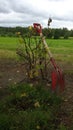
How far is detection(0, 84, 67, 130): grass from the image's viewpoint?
5699 mm

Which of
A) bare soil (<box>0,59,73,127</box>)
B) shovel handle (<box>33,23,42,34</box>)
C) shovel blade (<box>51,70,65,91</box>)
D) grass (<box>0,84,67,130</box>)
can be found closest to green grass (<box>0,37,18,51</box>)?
bare soil (<box>0,59,73,127</box>)

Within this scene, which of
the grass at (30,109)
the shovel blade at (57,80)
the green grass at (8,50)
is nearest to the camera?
the grass at (30,109)

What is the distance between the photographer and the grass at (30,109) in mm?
5699

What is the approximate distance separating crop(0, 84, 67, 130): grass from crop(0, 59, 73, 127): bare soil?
0.44 ft

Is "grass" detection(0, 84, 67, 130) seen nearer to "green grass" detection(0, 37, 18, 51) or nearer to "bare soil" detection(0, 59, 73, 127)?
"bare soil" detection(0, 59, 73, 127)

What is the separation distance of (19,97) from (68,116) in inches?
40.2

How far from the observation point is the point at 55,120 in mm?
6023

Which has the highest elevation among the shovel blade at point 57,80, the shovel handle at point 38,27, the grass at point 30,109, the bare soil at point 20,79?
the shovel handle at point 38,27

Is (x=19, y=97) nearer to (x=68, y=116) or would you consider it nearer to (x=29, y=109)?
(x=29, y=109)

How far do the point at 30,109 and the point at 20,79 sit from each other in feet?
8.08

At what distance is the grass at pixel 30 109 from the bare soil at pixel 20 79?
134 millimetres

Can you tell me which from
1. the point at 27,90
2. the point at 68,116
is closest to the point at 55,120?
the point at 68,116

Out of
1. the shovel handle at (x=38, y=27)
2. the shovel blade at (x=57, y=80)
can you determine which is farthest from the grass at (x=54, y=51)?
the shovel blade at (x=57, y=80)

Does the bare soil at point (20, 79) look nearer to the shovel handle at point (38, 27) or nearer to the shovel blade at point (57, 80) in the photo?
the shovel blade at point (57, 80)
